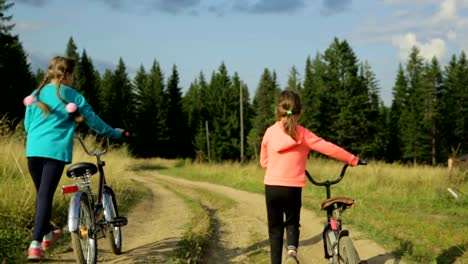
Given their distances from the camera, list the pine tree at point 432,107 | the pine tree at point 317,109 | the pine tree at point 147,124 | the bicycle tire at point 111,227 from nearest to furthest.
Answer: the bicycle tire at point 111,227
the pine tree at point 317,109
the pine tree at point 432,107
the pine tree at point 147,124

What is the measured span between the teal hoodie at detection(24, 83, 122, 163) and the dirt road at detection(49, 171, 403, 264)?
5.82ft

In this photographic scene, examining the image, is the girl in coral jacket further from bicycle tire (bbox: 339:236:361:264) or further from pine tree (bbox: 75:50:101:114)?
pine tree (bbox: 75:50:101:114)

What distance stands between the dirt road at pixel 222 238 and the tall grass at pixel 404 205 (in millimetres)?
578

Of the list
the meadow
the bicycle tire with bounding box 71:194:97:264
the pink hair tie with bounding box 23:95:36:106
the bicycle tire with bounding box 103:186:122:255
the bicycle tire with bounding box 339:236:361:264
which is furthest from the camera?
the meadow

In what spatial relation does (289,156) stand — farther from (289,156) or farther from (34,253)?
(34,253)

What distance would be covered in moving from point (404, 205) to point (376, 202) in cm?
68

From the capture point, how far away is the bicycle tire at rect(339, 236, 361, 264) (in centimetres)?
412

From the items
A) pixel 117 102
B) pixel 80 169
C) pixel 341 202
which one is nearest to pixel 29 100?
pixel 80 169

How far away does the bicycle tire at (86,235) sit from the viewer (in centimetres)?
458

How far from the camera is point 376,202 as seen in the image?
11852 millimetres

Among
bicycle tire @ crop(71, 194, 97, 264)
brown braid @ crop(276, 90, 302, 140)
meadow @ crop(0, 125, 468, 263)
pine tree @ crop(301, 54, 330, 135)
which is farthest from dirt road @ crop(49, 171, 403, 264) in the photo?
pine tree @ crop(301, 54, 330, 135)

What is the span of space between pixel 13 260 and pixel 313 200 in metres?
8.25

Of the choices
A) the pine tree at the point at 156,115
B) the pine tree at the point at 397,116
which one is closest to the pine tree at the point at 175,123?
the pine tree at the point at 156,115

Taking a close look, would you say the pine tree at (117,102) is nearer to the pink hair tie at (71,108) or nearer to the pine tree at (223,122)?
the pine tree at (223,122)
